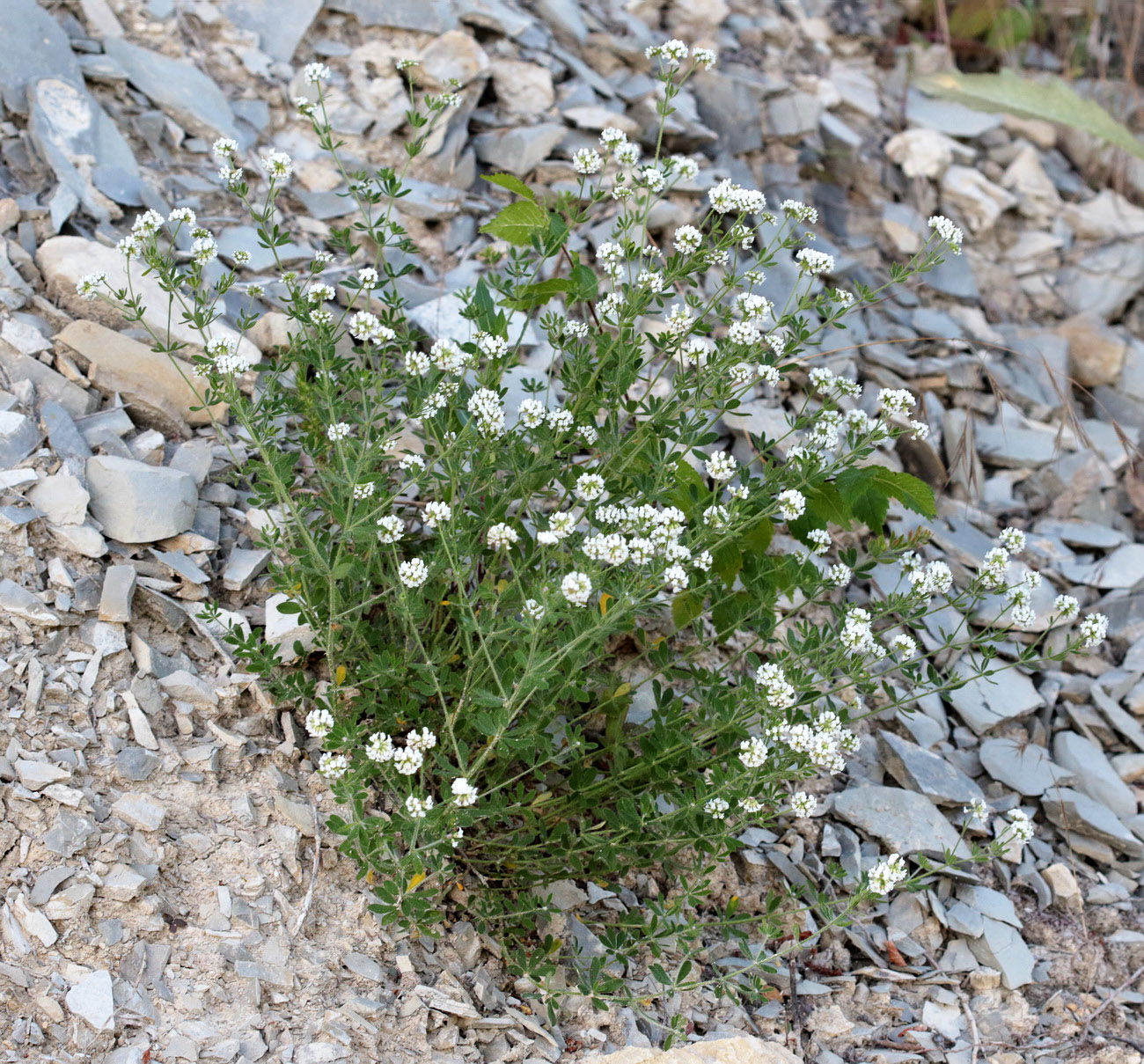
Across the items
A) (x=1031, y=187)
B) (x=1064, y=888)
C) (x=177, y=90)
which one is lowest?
(x=1064, y=888)

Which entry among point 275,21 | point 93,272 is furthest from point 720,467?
point 275,21

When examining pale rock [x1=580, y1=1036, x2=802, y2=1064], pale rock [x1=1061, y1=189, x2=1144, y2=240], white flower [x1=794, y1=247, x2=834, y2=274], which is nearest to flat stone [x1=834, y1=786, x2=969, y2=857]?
pale rock [x1=580, y1=1036, x2=802, y2=1064]

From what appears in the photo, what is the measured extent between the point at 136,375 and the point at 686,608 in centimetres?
189

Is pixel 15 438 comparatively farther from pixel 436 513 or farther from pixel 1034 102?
pixel 1034 102

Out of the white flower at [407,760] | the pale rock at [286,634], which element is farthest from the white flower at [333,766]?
the pale rock at [286,634]

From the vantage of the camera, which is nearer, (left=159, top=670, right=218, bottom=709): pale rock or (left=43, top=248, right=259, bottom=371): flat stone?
(left=159, top=670, right=218, bottom=709): pale rock

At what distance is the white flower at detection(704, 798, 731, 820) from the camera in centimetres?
272

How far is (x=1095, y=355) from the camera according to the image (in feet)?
19.2

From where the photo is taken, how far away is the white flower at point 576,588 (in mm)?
2334

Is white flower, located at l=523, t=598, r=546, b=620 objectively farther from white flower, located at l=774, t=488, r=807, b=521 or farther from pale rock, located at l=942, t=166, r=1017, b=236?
pale rock, located at l=942, t=166, r=1017, b=236

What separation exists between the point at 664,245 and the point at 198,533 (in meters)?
2.57

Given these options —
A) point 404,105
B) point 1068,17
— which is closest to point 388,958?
point 404,105

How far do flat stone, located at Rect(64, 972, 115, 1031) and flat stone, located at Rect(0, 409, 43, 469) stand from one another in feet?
4.77

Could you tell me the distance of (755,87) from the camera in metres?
5.93
